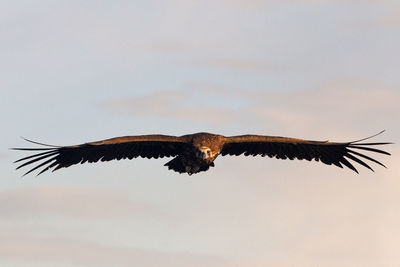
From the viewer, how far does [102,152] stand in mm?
25297

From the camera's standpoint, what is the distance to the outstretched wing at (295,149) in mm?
25125

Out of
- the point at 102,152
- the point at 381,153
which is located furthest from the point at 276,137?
the point at 102,152

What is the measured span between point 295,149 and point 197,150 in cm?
304

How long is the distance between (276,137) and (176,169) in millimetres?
2759

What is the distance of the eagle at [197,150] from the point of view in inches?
963

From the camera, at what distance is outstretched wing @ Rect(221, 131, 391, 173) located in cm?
2512

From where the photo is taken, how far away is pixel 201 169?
82.0ft

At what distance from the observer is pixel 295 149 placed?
25.9m

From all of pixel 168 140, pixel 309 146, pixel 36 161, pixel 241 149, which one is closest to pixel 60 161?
pixel 36 161

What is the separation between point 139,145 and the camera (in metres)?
25.3

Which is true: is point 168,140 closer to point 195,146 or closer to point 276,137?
point 195,146

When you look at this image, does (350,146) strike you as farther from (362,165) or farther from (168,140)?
(168,140)

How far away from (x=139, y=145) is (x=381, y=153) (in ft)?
20.7

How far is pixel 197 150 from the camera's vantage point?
24.4 metres
